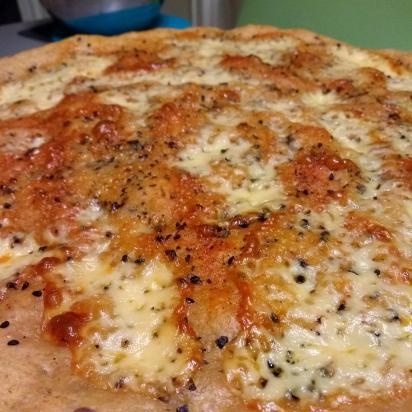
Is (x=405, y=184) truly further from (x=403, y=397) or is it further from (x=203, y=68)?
(x=203, y=68)

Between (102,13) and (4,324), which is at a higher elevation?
(4,324)

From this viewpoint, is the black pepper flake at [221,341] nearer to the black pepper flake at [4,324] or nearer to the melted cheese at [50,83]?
the black pepper flake at [4,324]

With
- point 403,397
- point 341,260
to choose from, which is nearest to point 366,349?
point 403,397

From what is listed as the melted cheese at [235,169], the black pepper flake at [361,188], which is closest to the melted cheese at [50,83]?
the melted cheese at [235,169]

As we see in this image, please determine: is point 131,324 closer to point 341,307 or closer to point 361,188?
point 341,307

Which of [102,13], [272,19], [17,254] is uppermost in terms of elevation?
[17,254]

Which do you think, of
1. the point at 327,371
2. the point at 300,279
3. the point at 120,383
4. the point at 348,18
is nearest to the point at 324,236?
the point at 300,279

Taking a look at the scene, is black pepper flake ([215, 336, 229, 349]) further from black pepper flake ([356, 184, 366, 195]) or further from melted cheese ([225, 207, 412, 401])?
black pepper flake ([356, 184, 366, 195])
